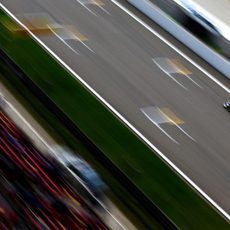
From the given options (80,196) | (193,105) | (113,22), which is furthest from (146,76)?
(80,196)

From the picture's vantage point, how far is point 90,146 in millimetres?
23016

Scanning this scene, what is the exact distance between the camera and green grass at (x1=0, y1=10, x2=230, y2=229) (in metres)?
22.3

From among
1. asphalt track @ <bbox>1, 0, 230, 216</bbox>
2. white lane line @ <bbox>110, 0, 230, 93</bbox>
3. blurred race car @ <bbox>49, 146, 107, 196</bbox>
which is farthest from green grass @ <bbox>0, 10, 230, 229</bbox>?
white lane line @ <bbox>110, 0, 230, 93</bbox>

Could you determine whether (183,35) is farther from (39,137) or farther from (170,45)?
(39,137)

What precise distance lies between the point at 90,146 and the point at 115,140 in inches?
80.0

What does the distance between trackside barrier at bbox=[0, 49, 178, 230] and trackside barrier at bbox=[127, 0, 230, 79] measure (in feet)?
37.8

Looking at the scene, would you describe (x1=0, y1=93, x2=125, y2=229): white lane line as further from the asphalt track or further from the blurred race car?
the asphalt track

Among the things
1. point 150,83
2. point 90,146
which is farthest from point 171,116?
point 90,146

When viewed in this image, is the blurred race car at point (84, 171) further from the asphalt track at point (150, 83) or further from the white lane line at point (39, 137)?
the asphalt track at point (150, 83)

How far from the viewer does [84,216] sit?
1906 centimetres

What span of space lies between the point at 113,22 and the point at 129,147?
11194mm

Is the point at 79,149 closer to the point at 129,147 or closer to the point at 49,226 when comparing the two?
the point at 129,147

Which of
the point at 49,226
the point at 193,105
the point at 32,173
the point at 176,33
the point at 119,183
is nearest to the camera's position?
the point at 49,226

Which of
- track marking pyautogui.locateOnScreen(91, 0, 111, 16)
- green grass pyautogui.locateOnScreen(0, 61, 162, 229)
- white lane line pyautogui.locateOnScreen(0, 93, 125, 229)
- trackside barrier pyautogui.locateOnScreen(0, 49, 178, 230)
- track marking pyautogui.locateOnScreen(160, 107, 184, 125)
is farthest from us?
track marking pyautogui.locateOnScreen(91, 0, 111, 16)
